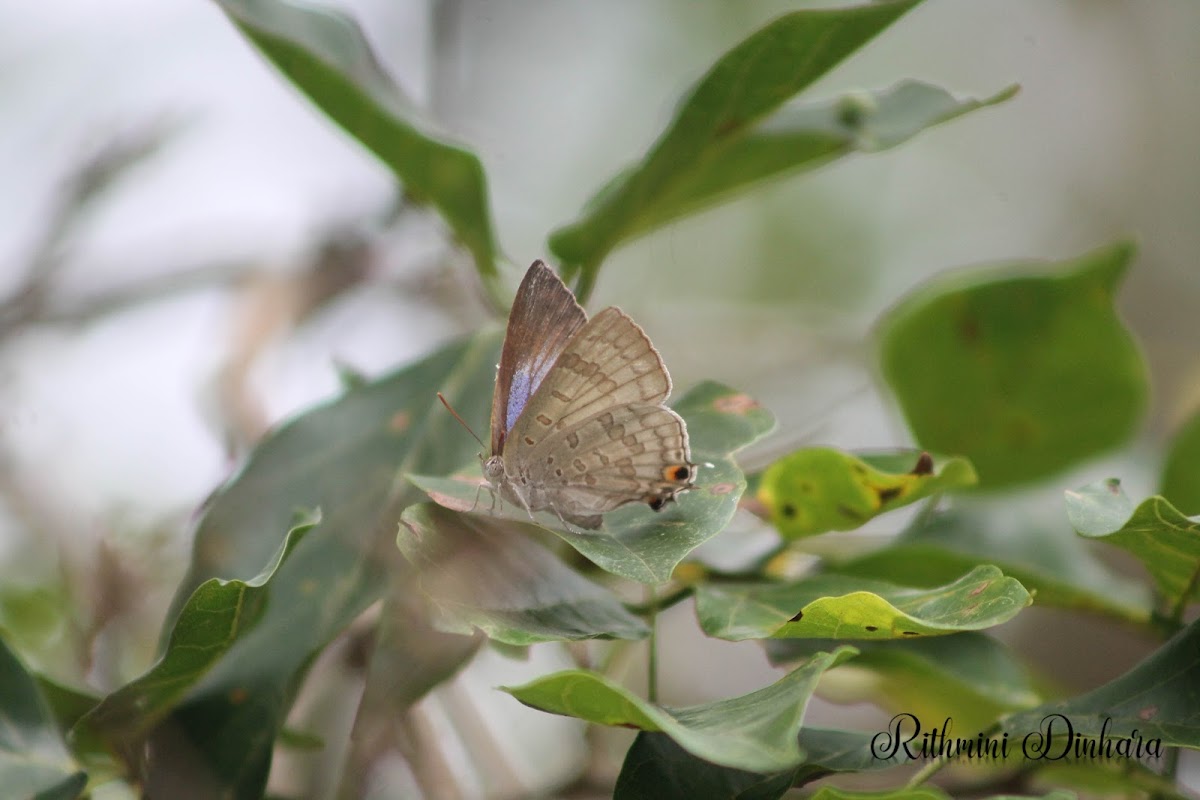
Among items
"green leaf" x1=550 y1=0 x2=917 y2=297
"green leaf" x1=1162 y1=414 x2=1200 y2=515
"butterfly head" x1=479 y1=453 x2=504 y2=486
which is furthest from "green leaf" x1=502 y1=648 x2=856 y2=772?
"green leaf" x1=1162 y1=414 x2=1200 y2=515

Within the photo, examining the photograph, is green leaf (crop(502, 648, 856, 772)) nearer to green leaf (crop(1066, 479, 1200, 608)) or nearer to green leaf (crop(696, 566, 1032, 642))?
green leaf (crop(696, 566, 1032, 642))

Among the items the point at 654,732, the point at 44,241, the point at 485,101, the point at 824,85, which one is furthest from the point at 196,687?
the point at 824,85

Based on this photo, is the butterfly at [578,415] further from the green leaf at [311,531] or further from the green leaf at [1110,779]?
the green leaf at [1110,779]

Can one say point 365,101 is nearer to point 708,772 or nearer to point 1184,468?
point 708,772

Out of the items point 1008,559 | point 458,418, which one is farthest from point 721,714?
point 1008,559

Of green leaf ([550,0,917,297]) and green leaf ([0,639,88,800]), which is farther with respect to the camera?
green leaf ([550,0,917,297])

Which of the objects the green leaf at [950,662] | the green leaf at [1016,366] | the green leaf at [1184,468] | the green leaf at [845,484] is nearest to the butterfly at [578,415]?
the green leaf at [845,484]
